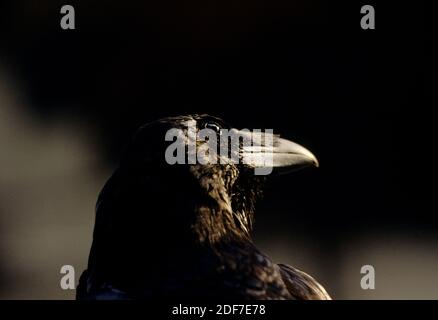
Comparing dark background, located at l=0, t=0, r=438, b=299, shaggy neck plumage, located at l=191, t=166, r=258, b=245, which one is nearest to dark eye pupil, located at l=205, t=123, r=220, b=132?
shaggy neck plumage, located at l=191, t=166, r=258, b=245

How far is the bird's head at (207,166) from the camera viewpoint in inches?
112

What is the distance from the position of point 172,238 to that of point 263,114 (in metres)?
3.14

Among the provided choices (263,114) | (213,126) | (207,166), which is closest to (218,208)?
(207,166)

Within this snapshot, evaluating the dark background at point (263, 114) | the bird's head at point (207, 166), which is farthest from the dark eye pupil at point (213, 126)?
the dark background at point (263, 114)

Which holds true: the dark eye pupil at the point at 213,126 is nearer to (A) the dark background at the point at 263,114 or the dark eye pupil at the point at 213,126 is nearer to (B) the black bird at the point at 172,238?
(B) the black bird at the point at 172,238

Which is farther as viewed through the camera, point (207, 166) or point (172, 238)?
point (207, 166)

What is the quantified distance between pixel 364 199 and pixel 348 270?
1.61 ft

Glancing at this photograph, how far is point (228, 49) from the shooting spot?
593cm

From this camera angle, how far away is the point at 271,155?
3217mm

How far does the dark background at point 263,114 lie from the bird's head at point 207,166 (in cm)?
250

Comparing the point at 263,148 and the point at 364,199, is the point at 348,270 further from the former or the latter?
the point at 263,148

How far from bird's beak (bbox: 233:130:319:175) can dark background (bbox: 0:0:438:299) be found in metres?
2.49

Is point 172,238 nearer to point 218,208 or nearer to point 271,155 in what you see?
point 218,208
